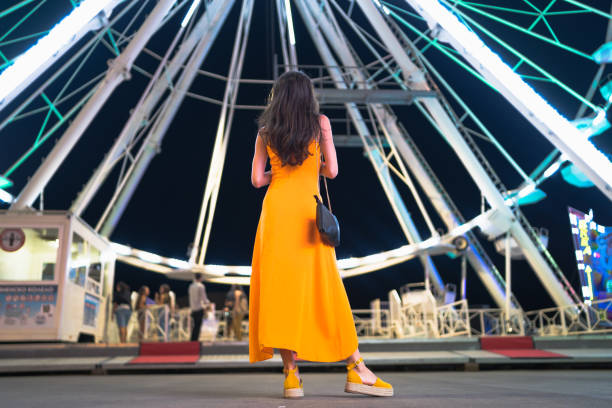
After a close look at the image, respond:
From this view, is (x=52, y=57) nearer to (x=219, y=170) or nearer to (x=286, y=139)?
(x=286, y=139)

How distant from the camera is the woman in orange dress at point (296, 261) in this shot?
11.5 ft

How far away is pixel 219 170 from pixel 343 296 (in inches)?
659

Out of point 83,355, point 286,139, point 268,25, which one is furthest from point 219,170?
point 286,139

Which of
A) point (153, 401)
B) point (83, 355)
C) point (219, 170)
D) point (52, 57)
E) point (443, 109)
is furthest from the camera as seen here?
point (219, 170)

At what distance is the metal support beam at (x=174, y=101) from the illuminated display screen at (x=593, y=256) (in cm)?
995

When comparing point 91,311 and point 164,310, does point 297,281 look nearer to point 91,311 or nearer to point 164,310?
point 91,311

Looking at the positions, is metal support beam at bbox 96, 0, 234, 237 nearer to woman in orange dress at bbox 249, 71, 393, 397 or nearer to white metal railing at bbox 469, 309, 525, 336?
white metal railing at bbox 469, 309, 525, 336

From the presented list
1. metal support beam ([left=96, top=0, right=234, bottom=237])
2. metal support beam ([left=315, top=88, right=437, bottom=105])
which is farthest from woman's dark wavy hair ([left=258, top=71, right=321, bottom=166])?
metal support beam ([left=96, top=0, right=234, bottom=237])

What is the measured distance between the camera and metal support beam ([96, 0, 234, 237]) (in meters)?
15.7

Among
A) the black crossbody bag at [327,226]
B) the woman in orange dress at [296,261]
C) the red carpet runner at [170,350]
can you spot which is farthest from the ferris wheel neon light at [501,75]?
the black crossbody bag at [327,226]

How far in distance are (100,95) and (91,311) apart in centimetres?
511

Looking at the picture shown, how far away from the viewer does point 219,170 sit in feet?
65.7

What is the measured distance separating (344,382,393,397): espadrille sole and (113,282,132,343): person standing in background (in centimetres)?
1144

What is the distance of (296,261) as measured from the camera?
362cm
